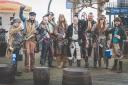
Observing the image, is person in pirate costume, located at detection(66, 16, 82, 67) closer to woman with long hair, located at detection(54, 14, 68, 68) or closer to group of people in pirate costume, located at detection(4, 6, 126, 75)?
group of people in pirate costume, located at detection(4, 6, 126, 75)

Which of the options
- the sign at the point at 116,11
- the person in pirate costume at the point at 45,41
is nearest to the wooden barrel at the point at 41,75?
the person in pirate costume at the point at 45,41

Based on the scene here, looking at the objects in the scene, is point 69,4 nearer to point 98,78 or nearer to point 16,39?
point 16,39

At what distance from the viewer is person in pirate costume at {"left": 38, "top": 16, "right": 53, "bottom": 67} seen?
16672 millimetres

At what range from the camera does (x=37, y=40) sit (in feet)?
53.6

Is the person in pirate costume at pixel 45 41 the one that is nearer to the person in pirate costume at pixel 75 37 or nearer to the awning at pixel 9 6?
the person in pirate costume at pixel 75 37

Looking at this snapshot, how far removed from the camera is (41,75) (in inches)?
517

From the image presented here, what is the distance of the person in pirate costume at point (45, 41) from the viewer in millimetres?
16672

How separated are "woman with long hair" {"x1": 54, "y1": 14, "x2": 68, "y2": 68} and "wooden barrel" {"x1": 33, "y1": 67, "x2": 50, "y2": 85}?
3.79 m

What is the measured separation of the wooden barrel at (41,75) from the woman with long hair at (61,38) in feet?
12.4

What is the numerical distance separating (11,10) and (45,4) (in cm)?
777

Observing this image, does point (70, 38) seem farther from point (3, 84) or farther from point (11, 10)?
point (11, 10)

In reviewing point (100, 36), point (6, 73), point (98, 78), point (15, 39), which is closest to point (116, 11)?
point (100, 36)

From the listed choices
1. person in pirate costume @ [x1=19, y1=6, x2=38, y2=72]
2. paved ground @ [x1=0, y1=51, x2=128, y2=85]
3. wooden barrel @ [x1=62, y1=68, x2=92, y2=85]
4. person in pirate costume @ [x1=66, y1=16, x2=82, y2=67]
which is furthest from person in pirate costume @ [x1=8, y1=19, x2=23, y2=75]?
wooden barrel @ [x1=62, y1=68, x2=92, y2=85]

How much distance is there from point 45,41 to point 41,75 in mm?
3856
